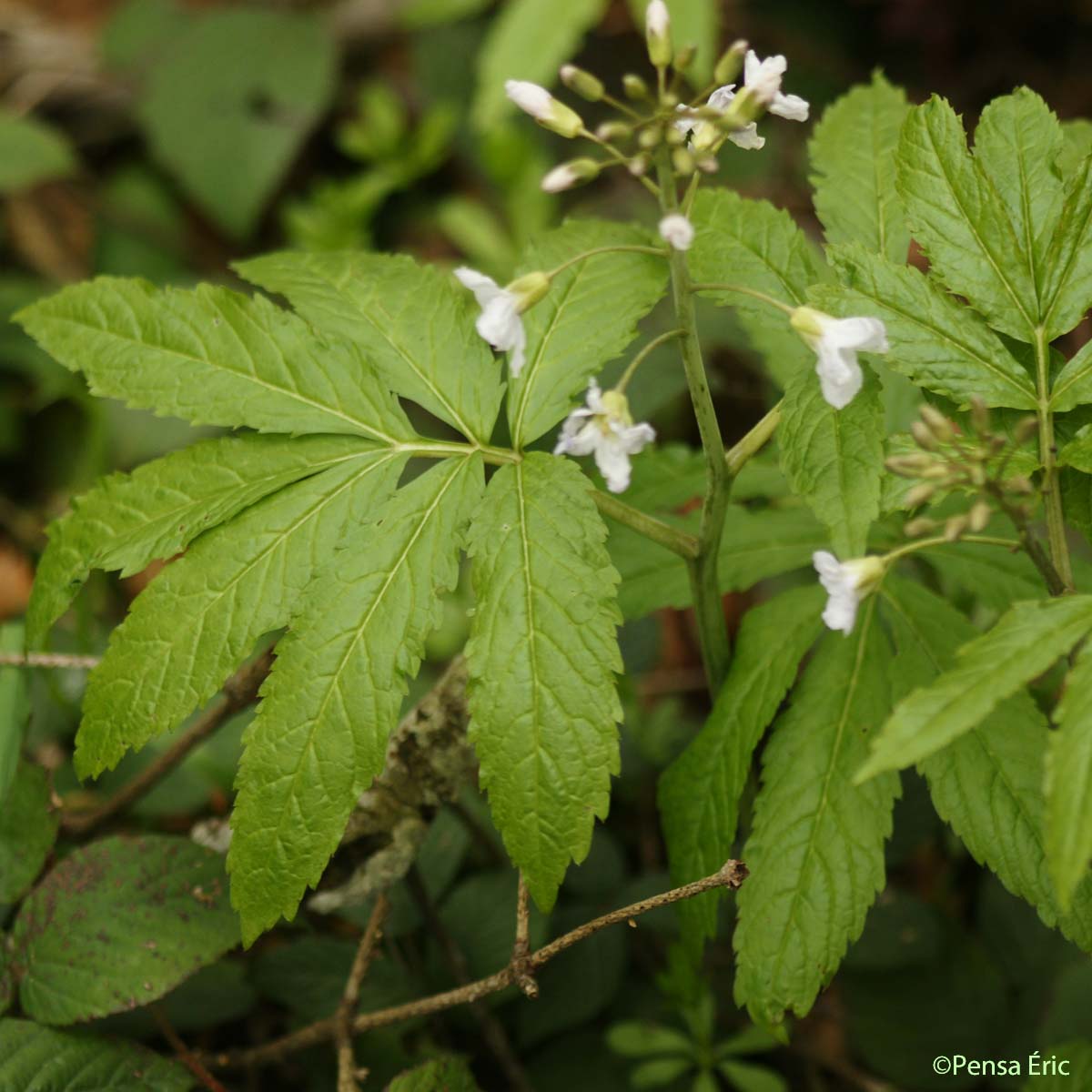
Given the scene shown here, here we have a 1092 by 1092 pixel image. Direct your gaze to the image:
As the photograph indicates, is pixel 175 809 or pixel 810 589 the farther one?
pixel 175 809

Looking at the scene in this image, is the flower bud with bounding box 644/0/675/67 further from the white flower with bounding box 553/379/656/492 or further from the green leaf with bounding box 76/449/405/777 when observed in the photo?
the green leaf with bounding box 76/449/405/777

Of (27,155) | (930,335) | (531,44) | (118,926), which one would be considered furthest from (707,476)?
(27,155)

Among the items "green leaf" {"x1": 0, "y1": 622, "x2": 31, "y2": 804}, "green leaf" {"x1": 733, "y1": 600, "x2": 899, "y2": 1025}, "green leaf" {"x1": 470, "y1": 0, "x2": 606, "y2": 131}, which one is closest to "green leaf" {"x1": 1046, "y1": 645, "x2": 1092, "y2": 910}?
"green leaf" {"x1": 733, "y1": 600, "x2": 899, "y2": 1025}

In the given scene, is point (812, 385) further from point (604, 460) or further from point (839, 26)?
point (839, 26)

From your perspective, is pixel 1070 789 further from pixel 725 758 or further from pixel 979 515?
pixel 725 758

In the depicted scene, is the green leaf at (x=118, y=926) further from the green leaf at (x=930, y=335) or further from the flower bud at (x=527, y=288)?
the green leaf at (x=930, y=335)

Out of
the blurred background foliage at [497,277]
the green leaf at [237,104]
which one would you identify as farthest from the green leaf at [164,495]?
the green leaf at [237,104]

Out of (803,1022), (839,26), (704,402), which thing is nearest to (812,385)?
(704,402)
